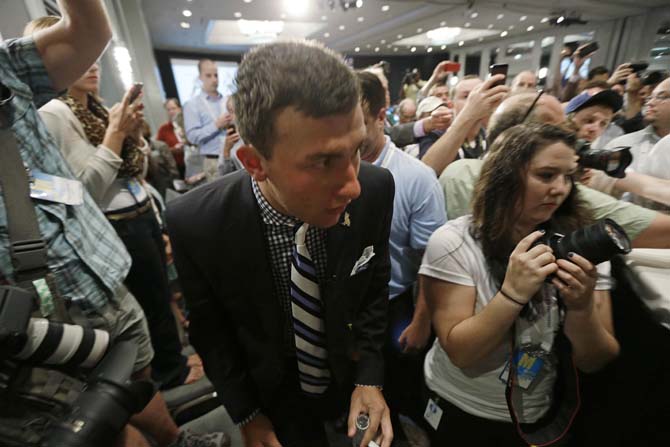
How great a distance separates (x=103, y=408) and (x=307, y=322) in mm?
568

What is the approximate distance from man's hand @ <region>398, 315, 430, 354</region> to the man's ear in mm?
1132

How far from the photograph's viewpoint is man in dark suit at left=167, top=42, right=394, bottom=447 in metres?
0.63

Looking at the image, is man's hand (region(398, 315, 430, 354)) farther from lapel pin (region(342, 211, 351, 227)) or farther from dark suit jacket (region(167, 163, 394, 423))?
lapel pin (region(342, 211, 351, 227))

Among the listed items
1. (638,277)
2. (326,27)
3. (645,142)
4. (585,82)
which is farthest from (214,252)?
(326,27)

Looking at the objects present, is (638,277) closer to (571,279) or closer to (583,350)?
(583,350)

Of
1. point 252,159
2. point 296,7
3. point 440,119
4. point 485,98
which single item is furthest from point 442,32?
point 252,159

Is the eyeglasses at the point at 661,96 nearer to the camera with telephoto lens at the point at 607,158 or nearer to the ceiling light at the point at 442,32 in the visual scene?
the camera with telephoto lens at the point at 607,158

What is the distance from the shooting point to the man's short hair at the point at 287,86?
60 centimetres

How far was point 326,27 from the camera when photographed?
1031 centimetres

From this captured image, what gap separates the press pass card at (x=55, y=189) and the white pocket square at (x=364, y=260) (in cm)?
103

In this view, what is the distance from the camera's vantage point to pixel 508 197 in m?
1.05

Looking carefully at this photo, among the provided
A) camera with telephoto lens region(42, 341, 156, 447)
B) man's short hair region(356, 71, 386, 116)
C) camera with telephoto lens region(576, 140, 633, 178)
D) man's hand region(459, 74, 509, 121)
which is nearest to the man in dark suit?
camera with telephoto lens region(42, 341, 156, 447)

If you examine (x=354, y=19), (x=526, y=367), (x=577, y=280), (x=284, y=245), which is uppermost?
(x=354, y=19)

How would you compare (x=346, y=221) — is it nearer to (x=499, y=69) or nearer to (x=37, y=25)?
(x=499, y=69)
